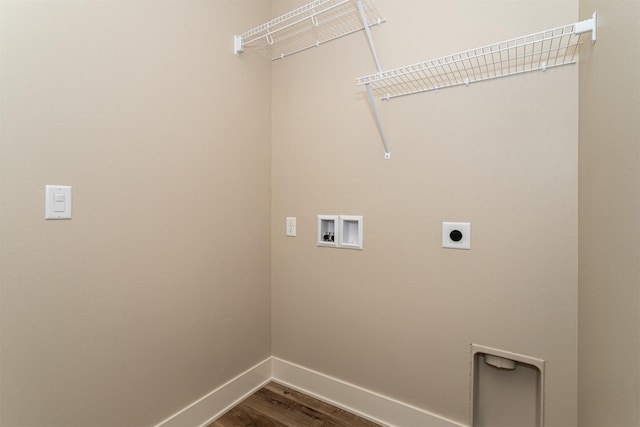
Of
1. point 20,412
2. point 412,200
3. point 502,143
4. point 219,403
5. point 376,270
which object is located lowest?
point 219,403

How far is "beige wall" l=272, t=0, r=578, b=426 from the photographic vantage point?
1.16 meters

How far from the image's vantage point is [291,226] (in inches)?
72.2

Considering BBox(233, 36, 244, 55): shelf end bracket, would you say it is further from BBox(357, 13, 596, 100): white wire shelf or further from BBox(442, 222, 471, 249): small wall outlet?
BBox(442, 222, 471, 249): small wall outlet

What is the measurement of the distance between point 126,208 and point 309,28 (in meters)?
1.39

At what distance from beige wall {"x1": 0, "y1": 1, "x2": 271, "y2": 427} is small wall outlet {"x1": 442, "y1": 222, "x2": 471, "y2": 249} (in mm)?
1065

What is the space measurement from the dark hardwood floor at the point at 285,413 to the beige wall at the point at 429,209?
177mm

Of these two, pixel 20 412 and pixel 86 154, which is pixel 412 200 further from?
pixel 20 412

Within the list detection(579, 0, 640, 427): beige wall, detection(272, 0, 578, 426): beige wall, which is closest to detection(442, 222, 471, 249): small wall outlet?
detection(272, 0, 578, 426): beige wall

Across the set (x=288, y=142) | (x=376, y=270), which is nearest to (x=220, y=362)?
(x=376, y=270)

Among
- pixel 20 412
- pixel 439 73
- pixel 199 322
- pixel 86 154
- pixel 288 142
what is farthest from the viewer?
pixel 288 142

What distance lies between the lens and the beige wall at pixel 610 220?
693 millimetres

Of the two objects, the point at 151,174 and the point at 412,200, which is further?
the point at 412,200

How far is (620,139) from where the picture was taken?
77 centimetres

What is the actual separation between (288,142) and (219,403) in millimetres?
1511
